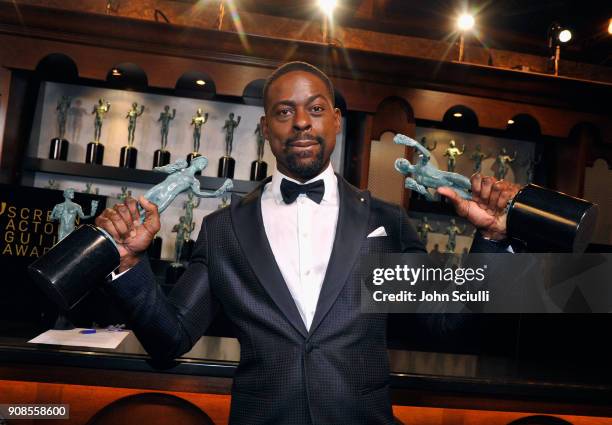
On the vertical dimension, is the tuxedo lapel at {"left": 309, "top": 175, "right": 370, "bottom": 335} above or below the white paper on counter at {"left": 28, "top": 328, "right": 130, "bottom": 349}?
above

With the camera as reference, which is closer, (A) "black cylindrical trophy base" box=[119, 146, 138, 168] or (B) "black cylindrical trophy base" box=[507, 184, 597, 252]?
(B) "black cylindrical trophy base" box=[507, 184, 597, 252]

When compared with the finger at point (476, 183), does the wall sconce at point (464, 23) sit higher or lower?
higher

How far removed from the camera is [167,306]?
1243 mm

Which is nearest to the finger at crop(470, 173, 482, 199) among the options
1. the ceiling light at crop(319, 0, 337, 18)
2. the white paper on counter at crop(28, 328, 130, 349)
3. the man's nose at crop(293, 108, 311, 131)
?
the man's nose at crop(293, 108, 311, 131)

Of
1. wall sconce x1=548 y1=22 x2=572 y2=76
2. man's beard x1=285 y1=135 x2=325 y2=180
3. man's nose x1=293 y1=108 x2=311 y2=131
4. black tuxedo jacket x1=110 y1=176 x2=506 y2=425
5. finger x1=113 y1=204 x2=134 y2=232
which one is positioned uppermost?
wall sconce x1=548 y1=22 x2=572 y2=76

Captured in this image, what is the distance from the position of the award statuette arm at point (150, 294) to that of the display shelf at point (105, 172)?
5.73 feet

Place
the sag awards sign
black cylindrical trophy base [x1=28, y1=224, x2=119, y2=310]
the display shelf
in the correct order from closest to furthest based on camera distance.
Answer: black cylindrical trophy base [x1=28, y1=224, x2=119, y2=310] < the sag awards sign < the display shelf

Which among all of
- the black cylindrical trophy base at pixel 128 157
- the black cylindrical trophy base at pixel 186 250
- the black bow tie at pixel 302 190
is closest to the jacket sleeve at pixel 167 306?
the black bow tie at pixel 302 190

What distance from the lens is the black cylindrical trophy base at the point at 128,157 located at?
10.5ft

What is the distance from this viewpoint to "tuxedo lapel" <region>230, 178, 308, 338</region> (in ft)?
4.00

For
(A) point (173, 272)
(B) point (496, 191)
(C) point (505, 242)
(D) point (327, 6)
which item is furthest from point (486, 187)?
(D) point (327, 6)

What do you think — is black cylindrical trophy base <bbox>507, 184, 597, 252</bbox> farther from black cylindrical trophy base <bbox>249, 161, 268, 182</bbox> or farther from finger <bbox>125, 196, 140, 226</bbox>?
black cylindrical trophy base <bbox>249, 161, 268, 182</bbox>

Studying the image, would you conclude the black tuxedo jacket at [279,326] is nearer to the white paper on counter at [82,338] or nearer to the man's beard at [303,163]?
the man's beard at [303,163]

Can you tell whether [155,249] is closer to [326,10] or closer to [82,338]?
[82,338]
